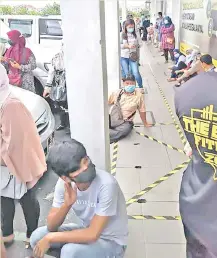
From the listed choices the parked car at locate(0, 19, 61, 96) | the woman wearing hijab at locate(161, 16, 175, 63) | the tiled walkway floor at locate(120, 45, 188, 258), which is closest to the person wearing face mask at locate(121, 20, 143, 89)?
the tiled walkway floor at locate(120, 45, 188, 258)

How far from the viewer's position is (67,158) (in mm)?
2205

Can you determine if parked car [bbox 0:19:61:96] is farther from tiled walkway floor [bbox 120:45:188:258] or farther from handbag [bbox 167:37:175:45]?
handbag [bbox 167:37:175:45]

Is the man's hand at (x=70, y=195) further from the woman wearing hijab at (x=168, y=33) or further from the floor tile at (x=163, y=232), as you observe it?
the woman wearing hijab at (x=168, y=33)

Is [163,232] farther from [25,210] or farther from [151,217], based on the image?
[25,210]

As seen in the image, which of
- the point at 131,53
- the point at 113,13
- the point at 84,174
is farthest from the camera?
the point at 131,53

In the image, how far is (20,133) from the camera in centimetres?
271

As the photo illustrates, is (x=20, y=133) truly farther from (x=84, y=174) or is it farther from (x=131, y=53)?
(x=131, y=53)

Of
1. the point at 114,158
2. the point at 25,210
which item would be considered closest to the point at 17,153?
the point at 25,210

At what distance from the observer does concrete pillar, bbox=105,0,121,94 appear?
787 cm

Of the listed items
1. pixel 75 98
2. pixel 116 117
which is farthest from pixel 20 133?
pixel 116 117

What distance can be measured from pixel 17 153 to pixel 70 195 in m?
0.65

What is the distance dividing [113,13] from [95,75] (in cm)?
552

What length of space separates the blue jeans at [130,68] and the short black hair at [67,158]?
6335 millimetres

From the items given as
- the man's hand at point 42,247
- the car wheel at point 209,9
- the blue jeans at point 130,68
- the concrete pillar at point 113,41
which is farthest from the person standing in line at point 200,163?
the car wheel at point 209,9
